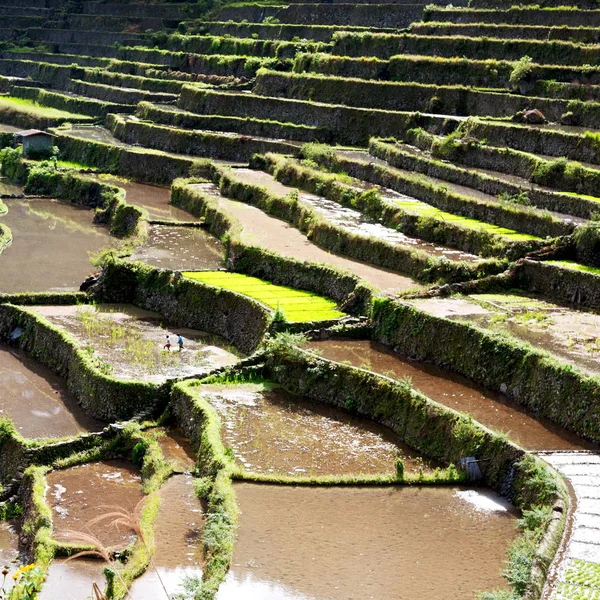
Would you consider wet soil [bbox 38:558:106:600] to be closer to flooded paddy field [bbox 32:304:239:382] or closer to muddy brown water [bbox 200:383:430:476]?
muddy brown water [bbox 200:383:430:476]

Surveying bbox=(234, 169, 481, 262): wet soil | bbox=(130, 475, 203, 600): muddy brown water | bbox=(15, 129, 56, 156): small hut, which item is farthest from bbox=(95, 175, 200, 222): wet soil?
bbox=(130, 475, 203, 600): muddy brown water

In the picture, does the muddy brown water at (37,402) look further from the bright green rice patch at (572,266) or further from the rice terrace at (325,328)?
the bright green rice patch at (572,266)

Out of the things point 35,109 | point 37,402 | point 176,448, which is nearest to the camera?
point 176,448

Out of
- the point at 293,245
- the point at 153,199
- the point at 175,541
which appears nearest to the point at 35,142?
the point at 153,199

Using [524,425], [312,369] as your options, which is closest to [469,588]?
[524,425]

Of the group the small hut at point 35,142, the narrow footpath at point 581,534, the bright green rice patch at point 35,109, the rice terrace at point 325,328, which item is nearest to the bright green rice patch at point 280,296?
the rice terrace at point 325,328

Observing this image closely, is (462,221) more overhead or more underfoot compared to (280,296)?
more overhead

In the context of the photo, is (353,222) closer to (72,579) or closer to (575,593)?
(72,579)
